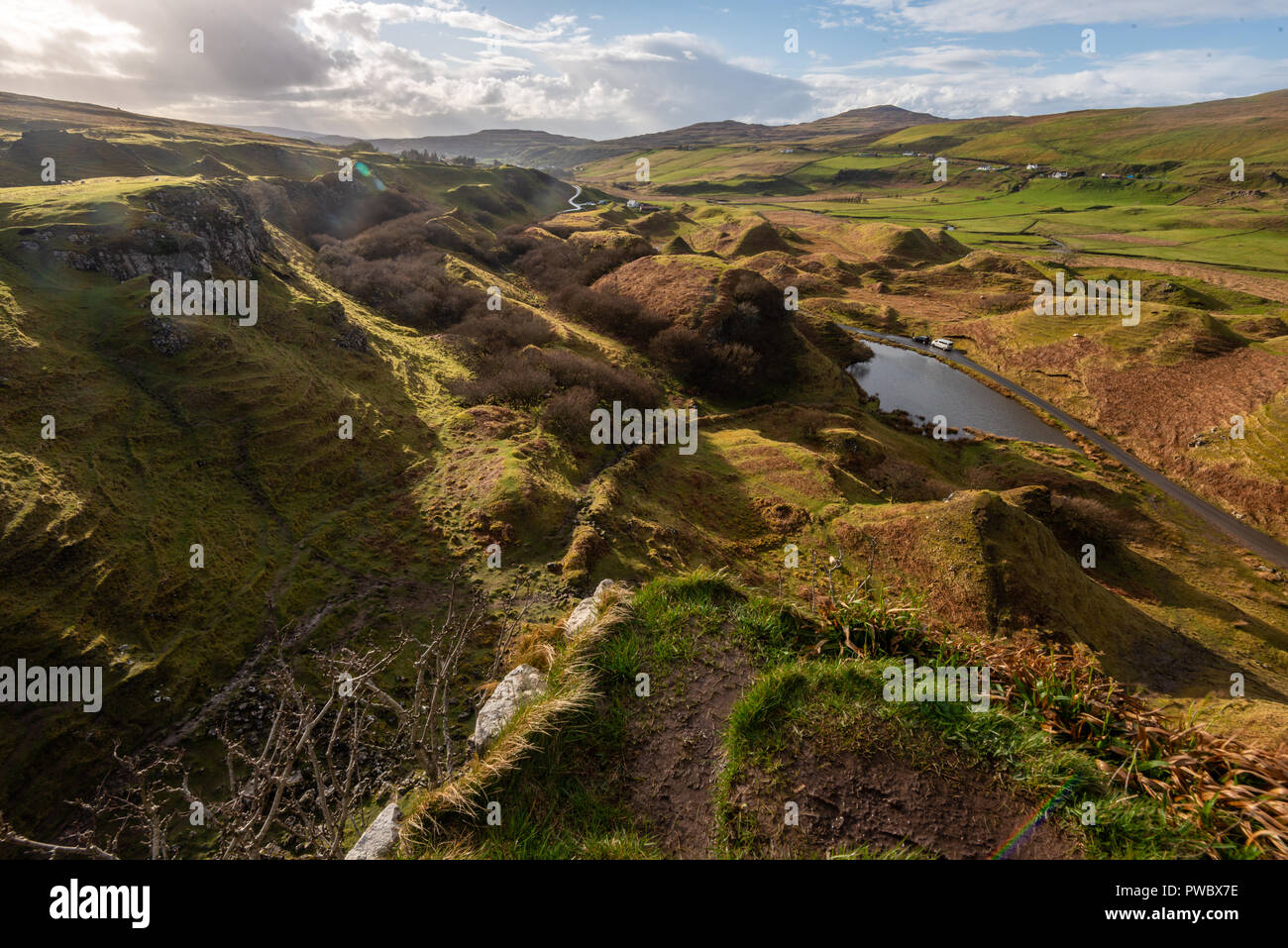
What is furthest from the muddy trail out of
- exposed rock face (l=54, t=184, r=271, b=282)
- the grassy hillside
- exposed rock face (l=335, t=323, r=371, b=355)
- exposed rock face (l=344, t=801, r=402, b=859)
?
exposed rock face (l=54, t=184, r=271, b=282)

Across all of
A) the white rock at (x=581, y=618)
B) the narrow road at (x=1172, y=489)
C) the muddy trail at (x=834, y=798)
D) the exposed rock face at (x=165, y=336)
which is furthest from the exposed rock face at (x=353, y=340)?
the narrow road at (x=1172, y=489)

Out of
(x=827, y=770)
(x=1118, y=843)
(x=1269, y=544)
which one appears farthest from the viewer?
(x=1269, y=544)

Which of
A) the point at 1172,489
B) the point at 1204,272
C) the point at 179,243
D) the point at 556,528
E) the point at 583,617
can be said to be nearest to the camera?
the point at 583,617

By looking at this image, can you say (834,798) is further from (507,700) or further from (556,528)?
(556,528)

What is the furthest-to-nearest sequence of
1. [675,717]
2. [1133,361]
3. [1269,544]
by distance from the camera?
[1133,361], [1269,544], [675,717]

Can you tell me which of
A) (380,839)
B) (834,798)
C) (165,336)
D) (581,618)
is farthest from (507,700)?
(165,336)
